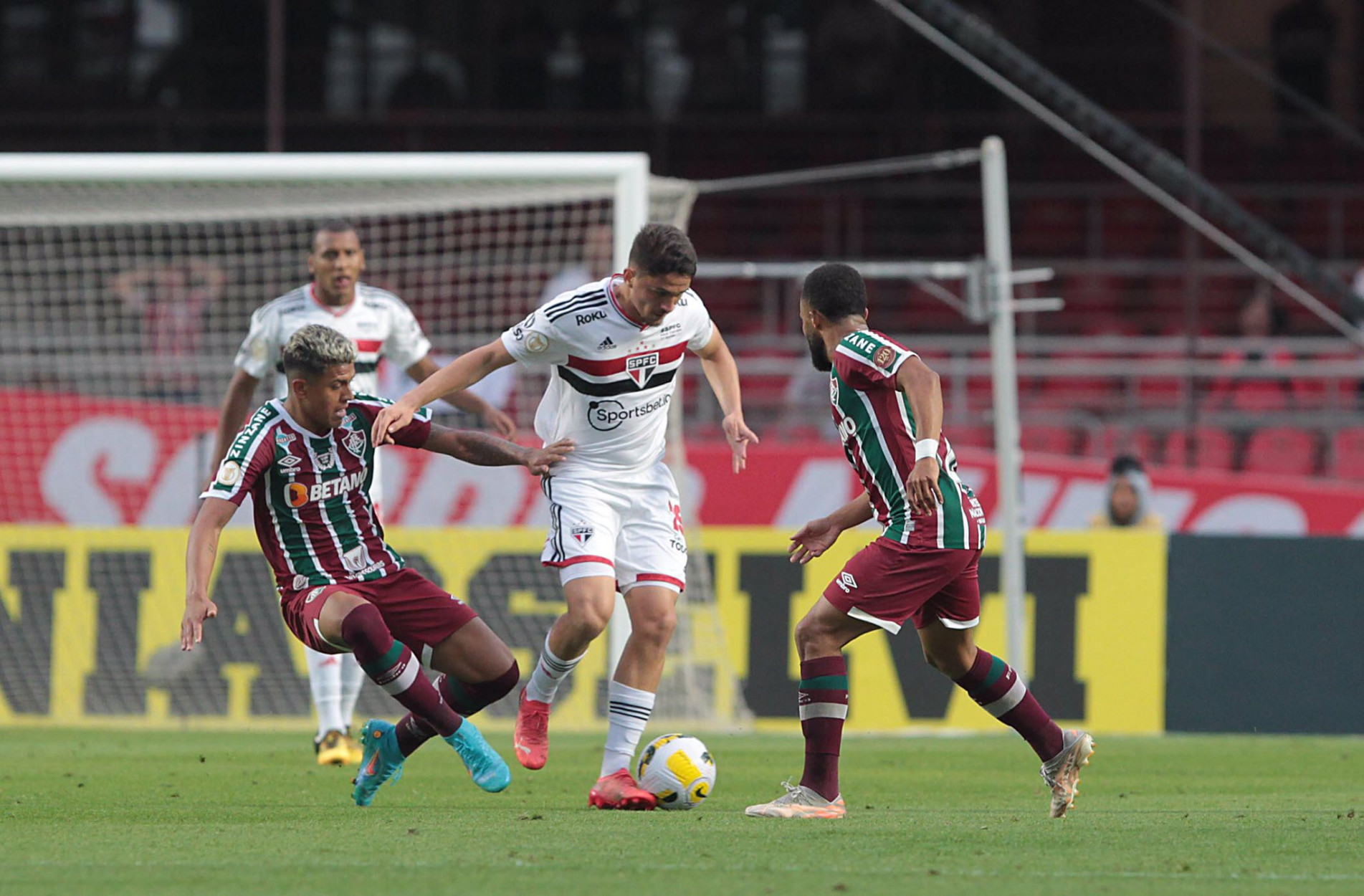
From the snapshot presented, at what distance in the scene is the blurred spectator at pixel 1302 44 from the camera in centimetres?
2100

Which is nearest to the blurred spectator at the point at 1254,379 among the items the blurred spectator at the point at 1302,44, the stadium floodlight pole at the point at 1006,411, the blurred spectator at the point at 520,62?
the stadium floodlight pole at the point at 1006,411

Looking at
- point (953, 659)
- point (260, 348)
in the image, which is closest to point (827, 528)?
point (953, 659)

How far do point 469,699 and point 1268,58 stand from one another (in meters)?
16.9

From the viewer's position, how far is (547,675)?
267 inches

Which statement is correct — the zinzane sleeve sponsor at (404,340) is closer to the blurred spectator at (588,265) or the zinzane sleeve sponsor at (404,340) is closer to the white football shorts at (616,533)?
the white football shorts at (616,533)

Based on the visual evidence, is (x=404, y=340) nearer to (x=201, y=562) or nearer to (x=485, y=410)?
(x=485, y=410)

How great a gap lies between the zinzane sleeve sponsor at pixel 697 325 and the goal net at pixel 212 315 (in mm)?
3165

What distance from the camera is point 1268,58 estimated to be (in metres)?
21.1

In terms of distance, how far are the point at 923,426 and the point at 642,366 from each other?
1193 millimetres

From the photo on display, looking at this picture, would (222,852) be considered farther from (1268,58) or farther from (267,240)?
(1268,58)

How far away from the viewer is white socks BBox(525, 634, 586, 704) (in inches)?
266

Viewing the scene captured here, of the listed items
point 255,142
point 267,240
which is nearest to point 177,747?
point 267,240

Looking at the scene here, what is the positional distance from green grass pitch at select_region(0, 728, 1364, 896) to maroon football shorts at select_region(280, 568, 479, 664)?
23.0 inches

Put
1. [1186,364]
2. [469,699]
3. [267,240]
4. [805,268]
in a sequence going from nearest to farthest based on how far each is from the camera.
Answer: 1. [469,699]
2. [805,268]
3. [1186,364]
4. [267,240]
